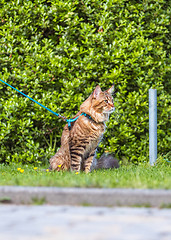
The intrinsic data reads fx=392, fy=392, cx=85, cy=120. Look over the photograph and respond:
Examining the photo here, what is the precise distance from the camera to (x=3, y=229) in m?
2.73

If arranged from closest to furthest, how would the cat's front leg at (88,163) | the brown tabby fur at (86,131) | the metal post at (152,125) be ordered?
the brown tabby fur at (86,131), the cat's front leg at (88,163), the metal post at (152,125)

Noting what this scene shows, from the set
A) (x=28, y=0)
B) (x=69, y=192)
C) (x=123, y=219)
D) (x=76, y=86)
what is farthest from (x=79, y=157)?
(x=28, y=0)

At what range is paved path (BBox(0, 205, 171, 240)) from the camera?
2.57 m

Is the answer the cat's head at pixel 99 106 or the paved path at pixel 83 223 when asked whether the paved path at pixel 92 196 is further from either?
the cat's head at pixel 99 106

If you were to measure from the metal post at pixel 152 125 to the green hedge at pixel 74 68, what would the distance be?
287 mm

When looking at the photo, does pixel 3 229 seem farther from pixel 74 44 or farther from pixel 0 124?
pixel 74 44

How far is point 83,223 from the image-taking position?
282 cm

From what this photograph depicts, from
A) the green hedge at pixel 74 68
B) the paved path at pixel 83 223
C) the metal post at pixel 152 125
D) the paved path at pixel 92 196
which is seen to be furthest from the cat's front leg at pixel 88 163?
the paved path at pixel 83 223

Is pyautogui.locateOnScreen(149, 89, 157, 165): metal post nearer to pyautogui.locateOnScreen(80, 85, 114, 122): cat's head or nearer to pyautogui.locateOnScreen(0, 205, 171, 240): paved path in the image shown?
pyautogui.locateOnScreen(80, 85, 114, 122): cat's head

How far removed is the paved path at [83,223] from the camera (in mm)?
2572

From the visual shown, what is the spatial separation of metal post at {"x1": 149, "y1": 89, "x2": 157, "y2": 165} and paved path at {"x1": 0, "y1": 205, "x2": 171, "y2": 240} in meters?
3.64

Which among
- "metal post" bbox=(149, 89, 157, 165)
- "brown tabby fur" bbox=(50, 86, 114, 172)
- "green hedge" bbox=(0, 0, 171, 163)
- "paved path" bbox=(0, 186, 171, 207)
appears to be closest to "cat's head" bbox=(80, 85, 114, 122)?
"brown tabby fur" bbox=(50, 86, 114, 172)

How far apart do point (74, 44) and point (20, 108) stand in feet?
4.91

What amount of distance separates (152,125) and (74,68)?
1.74 metres
